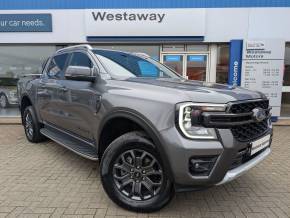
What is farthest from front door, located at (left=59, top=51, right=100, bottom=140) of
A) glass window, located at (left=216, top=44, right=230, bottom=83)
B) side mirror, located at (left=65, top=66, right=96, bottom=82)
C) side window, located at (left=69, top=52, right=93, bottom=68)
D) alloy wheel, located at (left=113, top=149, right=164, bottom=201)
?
glass window, located at (left=216, top=44, right=230, bottom=83)

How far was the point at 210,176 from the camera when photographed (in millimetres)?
2660

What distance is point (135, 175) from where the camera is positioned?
3.14 m

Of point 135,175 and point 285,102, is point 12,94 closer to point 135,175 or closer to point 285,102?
point 135,175

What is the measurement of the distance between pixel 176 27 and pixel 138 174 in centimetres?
672

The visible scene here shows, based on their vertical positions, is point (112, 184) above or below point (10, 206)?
above

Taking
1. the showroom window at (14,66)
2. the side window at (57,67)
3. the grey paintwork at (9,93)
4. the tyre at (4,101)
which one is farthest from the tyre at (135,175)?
the tyre at (4,101)

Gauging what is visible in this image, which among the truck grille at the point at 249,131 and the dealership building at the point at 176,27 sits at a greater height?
the dealership building at the point at 176,27

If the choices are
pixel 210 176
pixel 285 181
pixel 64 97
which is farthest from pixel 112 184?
pixel 285 181

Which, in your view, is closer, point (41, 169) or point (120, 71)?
point (120, 71)

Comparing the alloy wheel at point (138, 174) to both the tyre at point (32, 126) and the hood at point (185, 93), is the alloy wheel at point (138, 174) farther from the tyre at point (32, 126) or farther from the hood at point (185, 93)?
the tyre at point (32, 126)

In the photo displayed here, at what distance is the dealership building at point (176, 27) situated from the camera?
28.5ft

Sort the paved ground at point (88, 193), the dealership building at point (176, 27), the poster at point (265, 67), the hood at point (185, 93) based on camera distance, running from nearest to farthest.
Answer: the hood at point (185, 93)
the paved ground at point (88, 193)
the poster at point (265, 67)
the dealership building at point (176, 27)

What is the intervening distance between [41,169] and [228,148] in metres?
3.10

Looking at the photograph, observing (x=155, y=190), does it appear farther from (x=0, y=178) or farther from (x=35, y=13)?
(x=35, y=13)
